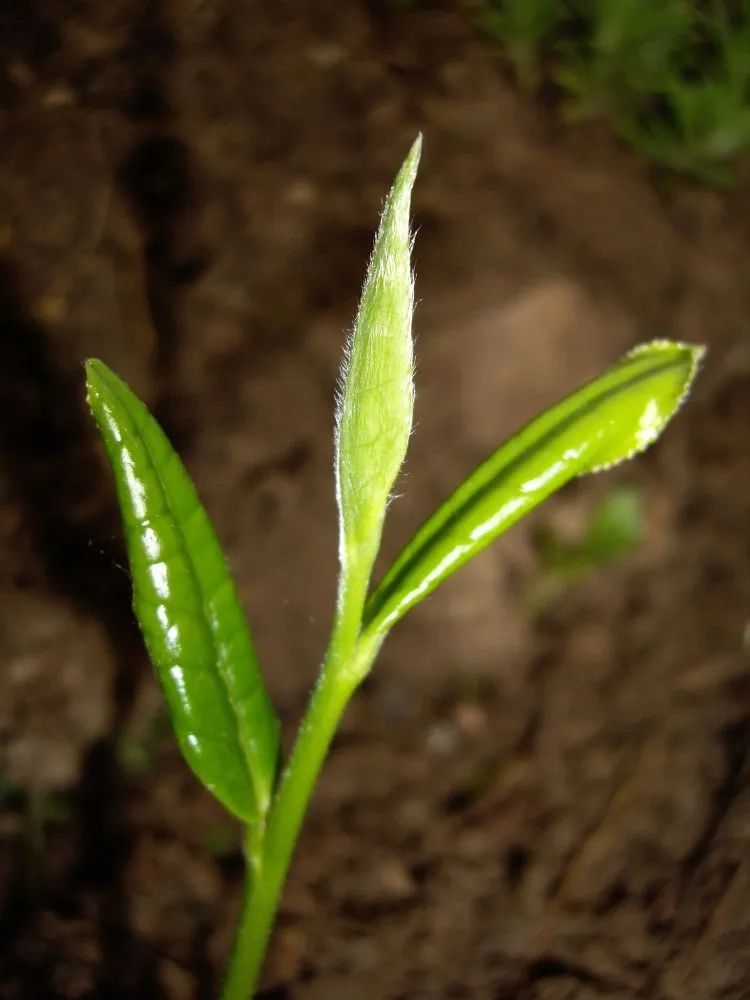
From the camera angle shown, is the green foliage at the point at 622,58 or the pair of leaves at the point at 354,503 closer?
the pair of leaves at the point at 354,503

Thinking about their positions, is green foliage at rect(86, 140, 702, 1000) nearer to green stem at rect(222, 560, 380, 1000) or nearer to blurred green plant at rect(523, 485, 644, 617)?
green stem at rect(222, 560, 380, 1000)

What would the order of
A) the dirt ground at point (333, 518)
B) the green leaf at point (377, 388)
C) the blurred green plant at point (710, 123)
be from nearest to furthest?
the green leaf at point (377, 388) → the dirt ground at point (333, 518) → the blurred green plant at point (710, 123)

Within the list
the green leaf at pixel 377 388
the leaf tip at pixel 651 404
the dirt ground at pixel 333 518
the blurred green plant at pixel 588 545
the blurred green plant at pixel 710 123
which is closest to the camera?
the green leaf at pixel 377 388

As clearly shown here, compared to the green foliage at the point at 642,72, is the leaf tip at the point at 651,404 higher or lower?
lower

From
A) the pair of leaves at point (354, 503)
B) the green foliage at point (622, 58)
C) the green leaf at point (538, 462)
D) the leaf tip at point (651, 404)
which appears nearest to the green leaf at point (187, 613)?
the pair of leaves at point (354, 503)

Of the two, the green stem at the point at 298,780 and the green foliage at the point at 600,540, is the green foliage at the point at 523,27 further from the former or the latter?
the green stem at the point at 298,780

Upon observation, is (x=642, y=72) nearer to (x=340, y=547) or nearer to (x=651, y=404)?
(x=651, y=404)
